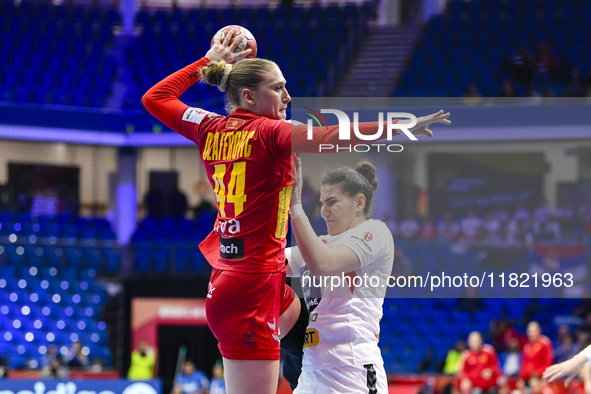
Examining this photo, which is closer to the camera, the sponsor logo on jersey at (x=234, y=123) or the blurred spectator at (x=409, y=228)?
the sponsor logo on jersey at (x=234, y=123)

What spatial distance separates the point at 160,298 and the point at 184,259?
95 centimetres

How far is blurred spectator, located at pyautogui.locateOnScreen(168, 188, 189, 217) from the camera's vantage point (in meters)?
17.3

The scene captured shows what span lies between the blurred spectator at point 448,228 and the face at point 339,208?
526 millimetres

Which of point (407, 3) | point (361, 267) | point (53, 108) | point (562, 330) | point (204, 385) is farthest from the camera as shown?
point (407, 3)

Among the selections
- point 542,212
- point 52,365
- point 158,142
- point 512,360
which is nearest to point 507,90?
point 512,360

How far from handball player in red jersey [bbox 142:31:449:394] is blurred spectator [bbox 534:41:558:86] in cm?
1251

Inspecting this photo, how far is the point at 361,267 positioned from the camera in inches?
138

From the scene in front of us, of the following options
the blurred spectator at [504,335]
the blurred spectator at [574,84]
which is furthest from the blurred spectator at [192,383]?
the blurred spectator at [574,84]

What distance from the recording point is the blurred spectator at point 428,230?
3.67 metres

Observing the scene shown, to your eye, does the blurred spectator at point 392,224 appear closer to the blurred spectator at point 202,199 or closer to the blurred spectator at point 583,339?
the blurred spectator at point 583,339

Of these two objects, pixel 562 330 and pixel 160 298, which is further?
pixel 160 298

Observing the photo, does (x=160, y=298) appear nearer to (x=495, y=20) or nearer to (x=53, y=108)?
(x=53, y=108)

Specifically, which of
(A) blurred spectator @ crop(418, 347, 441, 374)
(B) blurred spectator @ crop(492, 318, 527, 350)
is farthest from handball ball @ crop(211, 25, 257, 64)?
(B) blurred spectator @ crop(492, 318, 527, 350)

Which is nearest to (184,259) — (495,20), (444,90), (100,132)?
(100,132)
